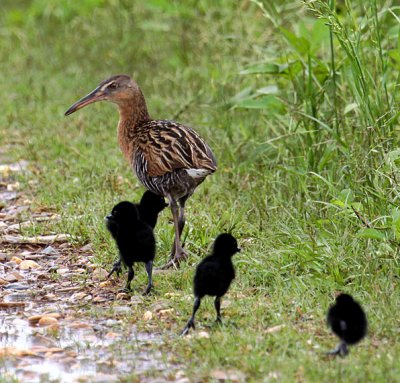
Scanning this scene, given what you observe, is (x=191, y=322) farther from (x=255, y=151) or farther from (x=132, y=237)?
(x=255, y=151)

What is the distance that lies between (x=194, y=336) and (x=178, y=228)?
5.78ft

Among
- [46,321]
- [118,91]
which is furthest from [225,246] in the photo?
[118,91]

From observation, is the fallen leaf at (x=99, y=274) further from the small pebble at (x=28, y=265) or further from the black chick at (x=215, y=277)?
the black chick at (x=215, y=277)

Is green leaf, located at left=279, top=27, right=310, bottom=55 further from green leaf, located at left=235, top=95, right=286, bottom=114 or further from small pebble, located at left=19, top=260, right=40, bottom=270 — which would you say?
small pebble, located at left=19, top=260, right=40, bottom=270

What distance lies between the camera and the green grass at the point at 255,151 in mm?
5520

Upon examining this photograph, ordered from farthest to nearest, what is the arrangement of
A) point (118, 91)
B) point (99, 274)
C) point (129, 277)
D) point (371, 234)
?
1. point (118, 91)
2. point (99, 274)
3. point (129, 277)
4. point (371, 234)

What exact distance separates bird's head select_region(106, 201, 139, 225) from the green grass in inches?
20.4

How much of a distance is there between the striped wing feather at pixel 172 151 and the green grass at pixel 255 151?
574 millimetres

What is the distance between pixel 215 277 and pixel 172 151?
1729mm

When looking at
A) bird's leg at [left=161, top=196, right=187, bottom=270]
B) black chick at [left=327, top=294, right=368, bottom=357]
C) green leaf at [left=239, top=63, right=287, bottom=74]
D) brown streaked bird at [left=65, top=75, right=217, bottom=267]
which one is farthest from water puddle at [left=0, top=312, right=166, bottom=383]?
green leaf at [left=239, top=63, right=287, bottom=74]

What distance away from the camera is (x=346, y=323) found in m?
4.91

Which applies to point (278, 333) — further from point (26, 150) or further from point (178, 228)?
point (26, 150)

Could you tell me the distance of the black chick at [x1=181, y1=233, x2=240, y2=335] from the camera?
5.49m

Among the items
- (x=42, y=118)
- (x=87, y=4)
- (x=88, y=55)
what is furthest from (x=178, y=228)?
(x=87, y=4)
